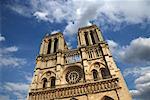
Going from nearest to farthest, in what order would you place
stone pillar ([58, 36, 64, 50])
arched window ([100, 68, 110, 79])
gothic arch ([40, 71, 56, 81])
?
arched window ([100, 68, 110, 79]), gothic arch ([40, 71, 56, 81]), stone pillar ([58, 36, 64, 50])

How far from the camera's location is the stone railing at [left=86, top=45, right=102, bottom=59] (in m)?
28.5

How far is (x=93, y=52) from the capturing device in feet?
95.6

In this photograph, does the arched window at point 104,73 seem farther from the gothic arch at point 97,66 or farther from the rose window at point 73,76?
the rose window at point 73,76

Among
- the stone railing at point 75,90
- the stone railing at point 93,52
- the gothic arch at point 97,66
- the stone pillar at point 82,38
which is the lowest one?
the stone railing at point 75,90

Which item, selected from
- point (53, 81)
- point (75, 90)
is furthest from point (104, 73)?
point (53, 81)

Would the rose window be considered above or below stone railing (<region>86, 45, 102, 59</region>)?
below

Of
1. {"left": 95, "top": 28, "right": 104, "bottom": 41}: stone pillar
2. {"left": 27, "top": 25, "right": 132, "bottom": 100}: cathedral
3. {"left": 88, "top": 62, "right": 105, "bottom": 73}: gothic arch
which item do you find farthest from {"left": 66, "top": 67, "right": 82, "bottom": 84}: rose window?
{"left": 95, "top": 28, "right": 104, "bottom": 41}: stone pillar

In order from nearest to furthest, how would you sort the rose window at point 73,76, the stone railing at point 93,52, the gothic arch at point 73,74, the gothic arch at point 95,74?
the gothic arch at point 95,74 → the rose window at point 73,76 → the gothic arch at point 73,74 → the stone railing at point 93,52

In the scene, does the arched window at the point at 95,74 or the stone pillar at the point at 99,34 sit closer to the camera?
the arched window at the point at 95,74

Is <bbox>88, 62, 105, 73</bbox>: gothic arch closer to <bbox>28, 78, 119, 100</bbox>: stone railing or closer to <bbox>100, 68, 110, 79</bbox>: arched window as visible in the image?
<bbox>100, 68, 110, 79</bbox>: arched window

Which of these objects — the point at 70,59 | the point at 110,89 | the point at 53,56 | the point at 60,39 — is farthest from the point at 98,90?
the point at 60,39

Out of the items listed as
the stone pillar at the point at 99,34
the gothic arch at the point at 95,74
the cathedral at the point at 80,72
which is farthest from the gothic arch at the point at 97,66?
the stone pillar at the point at 99,34

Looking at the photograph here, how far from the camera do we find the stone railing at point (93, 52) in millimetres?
28469

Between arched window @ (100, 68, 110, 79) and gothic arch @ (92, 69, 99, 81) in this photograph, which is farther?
gothic arch @ (92, 69, 99, 81)
